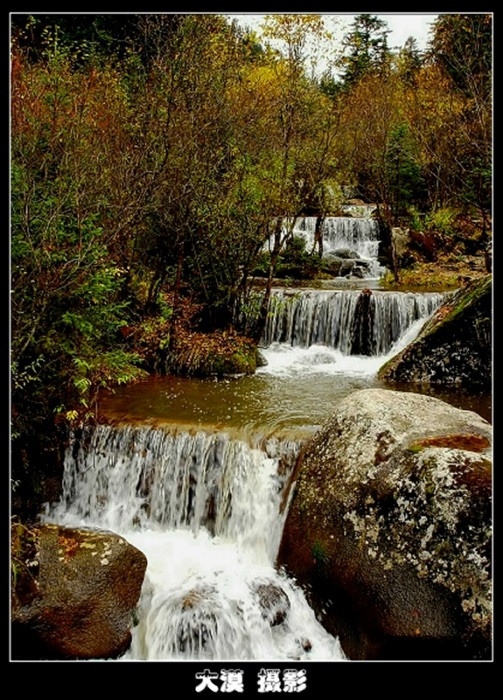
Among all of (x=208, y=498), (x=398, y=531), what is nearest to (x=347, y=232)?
(x=208, y=498)

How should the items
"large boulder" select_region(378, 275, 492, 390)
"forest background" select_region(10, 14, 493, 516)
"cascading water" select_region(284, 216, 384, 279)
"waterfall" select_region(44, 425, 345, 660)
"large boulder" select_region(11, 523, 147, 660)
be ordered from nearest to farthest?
"large boulder" select_region(11, 523, 147, 660) < "waterfall" select_region(44, 425, 345, 660) < "forest background" select_region(10, 14, 493, 516) < "large boulder" select_region(378, 275, 492, 390) < "cascading water" select_region(284, 216, 384, 279)

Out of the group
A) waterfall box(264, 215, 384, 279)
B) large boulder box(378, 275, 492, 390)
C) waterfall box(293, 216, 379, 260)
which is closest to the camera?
large boulder box(378, 275, 492, 390)

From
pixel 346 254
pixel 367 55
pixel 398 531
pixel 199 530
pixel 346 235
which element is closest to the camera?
pixel 398 531

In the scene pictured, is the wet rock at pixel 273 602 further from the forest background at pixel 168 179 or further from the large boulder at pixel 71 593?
the forest background at pixel 168 179

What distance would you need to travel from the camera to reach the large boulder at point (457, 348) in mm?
9133

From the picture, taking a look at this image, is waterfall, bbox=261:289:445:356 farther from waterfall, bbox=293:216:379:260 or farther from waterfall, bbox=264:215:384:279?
waterfall, bbox=293:216:379:260

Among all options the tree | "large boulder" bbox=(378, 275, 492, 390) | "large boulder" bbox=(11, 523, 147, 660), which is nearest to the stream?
"large boulder" bbox=(11, 523, 147, 660)

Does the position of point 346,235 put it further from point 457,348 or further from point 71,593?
point 71,593

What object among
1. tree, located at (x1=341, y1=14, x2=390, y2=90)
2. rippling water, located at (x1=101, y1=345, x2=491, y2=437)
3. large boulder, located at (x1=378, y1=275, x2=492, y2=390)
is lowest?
rippling water, located at (x1=101, y1=345, x2=491, y2=437)

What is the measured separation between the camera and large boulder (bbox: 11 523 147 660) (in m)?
4.64

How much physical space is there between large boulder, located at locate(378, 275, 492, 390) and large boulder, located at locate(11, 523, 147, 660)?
6242 mm

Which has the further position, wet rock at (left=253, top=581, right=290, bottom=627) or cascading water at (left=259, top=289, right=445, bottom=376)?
cascading water at (left=259, top=289, right=445, bottom=376)

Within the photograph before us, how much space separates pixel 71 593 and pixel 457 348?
7261 millimetres

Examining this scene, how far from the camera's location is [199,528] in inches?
255
